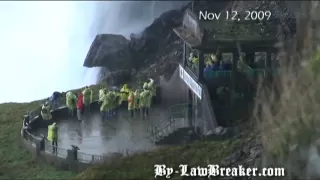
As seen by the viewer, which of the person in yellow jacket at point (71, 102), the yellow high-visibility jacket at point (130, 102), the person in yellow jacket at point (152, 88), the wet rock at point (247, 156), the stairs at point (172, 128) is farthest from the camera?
the person in yellow jacket at point (152, 88)

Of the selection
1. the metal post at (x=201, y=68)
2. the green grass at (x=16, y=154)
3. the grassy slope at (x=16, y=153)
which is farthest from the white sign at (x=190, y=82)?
the green grass at (x=16, y=154)

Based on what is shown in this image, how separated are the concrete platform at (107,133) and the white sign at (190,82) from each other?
28cm

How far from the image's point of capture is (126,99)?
201 inches

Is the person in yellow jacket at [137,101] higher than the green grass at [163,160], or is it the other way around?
the person in yellow jacket at [137,101]

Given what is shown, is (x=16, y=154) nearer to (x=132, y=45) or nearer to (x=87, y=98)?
(x=87, y=98)

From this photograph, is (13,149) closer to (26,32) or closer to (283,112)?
(26,32)

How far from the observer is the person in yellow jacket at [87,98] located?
500 cm

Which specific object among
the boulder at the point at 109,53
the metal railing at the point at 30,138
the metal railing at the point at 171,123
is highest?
the boulder at the point at 109,53

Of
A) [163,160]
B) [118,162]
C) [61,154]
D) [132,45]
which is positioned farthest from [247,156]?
[132,45]

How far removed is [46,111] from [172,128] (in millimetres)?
798

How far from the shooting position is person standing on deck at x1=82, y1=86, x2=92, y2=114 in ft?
16.4

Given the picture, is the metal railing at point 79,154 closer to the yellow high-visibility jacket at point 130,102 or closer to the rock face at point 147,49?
the yellow high-visibility jacket at point 130,102

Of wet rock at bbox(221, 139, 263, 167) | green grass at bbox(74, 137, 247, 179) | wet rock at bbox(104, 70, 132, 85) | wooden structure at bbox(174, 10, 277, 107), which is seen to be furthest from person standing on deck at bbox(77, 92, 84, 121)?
wet rock at bbox(221, 139, 263, 167)

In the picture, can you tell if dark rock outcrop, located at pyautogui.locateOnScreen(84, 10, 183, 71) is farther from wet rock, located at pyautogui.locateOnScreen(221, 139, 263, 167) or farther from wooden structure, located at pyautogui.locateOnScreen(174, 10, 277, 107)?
wet rock, located at pyautogui.locateOnScreen(221, 139, 263, 167)
